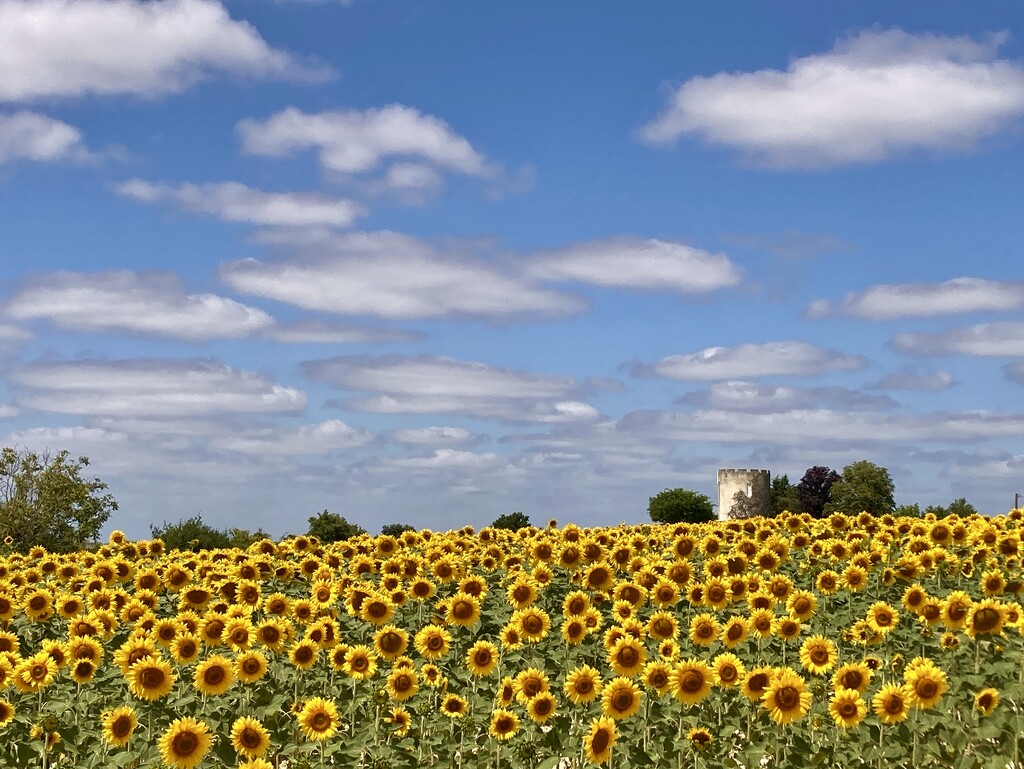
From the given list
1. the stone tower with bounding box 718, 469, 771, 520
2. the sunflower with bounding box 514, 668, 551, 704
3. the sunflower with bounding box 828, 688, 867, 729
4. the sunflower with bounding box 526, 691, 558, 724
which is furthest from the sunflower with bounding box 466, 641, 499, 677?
the stone tower with bounding box 718, 469, 771, 520

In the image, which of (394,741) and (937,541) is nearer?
(394,741)

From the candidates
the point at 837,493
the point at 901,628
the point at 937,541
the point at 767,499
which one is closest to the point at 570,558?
the point at 901,628

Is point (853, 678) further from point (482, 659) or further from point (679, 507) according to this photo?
point (679, 507)

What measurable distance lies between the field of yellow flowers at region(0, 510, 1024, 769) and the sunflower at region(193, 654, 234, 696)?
0.05 ft

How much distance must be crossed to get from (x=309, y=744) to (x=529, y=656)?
3748 mm

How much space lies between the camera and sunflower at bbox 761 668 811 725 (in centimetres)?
1093

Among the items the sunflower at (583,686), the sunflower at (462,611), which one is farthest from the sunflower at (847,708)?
the sunflower at (462,611)

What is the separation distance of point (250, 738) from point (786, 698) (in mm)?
5197

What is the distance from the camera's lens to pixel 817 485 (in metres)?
90.8

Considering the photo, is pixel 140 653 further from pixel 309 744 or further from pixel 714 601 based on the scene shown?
pixel 714 601

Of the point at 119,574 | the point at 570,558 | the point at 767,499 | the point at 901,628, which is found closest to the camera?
the point at 901,628

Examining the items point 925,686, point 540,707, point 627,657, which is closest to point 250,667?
point 540,707

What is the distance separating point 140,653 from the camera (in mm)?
13055

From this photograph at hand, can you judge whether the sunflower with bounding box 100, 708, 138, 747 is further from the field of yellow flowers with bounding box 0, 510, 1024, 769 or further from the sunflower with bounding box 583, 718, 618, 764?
the sunflower with bounding box 583, 718, 618, 764
